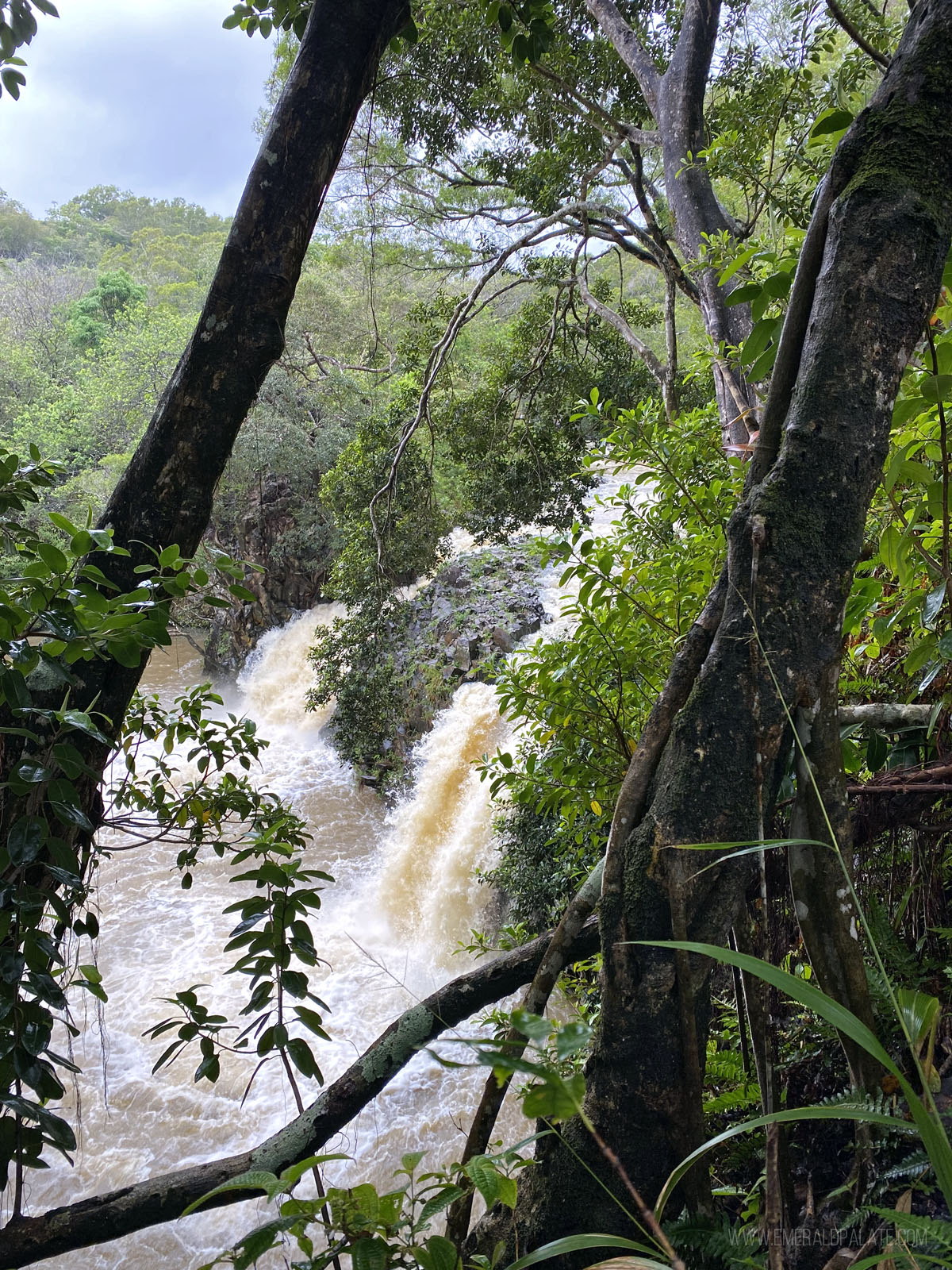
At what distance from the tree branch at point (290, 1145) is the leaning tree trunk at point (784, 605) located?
369 mm

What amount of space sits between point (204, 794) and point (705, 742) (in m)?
1.58

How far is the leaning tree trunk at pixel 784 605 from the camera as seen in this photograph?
38.0 inches

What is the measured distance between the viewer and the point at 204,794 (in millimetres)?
2119

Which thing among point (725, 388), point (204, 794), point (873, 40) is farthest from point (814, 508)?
point (873, 40)

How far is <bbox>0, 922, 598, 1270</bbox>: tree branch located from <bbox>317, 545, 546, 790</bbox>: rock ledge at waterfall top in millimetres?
4988

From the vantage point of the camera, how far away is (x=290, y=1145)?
135 cm

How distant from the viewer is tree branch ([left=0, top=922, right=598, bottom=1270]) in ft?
4.27

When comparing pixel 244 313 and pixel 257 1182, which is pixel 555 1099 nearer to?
pixel 257 1182

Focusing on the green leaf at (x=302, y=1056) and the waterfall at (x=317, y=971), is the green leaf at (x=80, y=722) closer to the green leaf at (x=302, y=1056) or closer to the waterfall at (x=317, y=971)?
the green leaf at (x=302, y=1056)

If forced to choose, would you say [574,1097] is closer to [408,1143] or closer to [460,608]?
[408,1143]

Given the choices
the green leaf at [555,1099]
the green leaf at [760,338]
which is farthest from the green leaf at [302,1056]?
the green leaf at [760,338]

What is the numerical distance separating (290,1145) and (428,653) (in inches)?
290

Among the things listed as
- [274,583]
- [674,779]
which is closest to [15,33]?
[674,779]

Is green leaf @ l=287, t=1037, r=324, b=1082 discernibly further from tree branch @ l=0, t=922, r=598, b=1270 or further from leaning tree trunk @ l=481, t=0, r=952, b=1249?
leaning tree trunk @ l=481, t=0, r=952, b=1249
